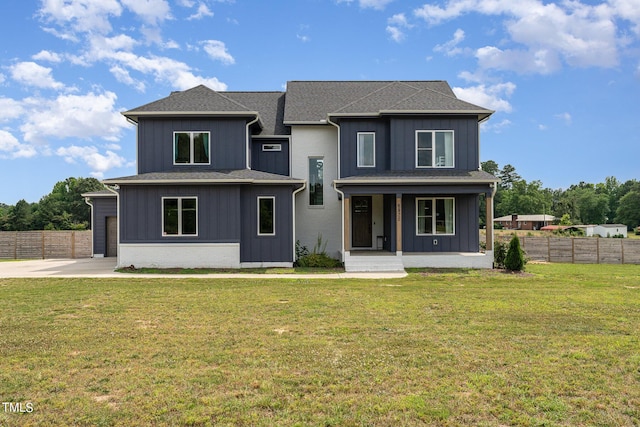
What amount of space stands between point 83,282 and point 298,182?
7823 millimetres

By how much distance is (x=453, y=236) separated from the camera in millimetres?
16984

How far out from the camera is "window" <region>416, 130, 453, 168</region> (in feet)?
55.1

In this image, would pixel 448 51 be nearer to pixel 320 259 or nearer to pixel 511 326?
pixel 320 259

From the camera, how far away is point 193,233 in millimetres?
15625

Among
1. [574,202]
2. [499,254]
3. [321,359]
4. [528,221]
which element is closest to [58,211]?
[499,254]

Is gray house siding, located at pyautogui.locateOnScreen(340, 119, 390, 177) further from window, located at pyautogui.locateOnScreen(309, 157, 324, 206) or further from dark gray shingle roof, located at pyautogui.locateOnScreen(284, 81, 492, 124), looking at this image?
window, located at pyautogui.locateOnScreen(309, 157, 324, 206)

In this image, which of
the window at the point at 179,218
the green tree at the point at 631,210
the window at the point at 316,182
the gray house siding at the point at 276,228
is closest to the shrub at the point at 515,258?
the window at the point at 316,182

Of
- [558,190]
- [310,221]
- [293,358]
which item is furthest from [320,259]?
[558,190]

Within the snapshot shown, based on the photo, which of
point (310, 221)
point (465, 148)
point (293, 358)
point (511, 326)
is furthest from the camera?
point (310, 221)

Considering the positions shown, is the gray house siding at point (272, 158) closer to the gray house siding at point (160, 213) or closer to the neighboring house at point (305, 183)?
the neighboring house at point (305, 183)

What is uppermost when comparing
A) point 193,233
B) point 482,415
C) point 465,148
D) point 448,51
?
point 448,51

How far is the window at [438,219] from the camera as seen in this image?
1702cm

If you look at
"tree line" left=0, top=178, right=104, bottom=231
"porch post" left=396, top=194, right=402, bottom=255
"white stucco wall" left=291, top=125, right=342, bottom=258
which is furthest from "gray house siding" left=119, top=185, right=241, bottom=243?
"tree line" left=0, top=178, right=104, bottom=231

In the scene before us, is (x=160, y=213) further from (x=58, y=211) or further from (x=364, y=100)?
(x=58, y=211)
